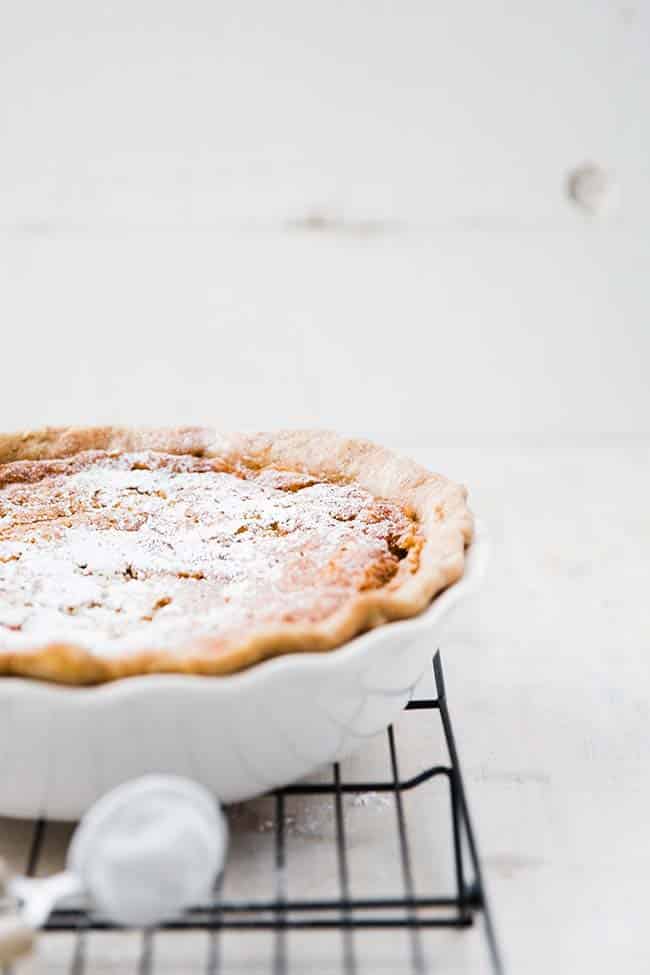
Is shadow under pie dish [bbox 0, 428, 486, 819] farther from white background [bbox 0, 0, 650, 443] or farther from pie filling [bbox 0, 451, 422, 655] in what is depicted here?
white background [bbox 0, 0, 650, 443]

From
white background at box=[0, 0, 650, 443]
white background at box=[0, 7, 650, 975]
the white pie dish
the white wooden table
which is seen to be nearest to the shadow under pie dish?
the white pie dish

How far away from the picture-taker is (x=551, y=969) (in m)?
0.98

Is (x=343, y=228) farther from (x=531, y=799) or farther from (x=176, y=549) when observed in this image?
(x=531, y=799)

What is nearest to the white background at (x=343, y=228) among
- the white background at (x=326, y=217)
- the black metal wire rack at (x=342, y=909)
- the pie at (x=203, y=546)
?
the white background at (x=326, y=217)

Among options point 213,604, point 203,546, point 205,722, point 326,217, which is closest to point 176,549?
point 203,546

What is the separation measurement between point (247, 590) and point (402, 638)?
0.22 metres

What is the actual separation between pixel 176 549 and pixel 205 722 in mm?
370

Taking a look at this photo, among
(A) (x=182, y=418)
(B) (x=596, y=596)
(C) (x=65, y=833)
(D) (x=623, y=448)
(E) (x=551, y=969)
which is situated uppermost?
(A) (x=182, y=418)

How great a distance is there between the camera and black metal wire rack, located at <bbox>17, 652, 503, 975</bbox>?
0.93 m

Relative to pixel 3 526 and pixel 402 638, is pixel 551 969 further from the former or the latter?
pixel 3 526

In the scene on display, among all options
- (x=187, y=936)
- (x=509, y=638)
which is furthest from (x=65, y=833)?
(x=509, y=638)

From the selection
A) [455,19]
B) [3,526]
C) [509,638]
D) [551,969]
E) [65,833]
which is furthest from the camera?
[455,19]

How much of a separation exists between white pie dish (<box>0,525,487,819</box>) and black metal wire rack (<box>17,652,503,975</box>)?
65mm

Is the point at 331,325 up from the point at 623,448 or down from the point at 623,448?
up
